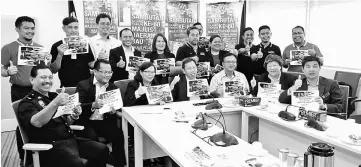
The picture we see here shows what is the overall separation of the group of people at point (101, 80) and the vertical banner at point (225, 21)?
50.6 inches

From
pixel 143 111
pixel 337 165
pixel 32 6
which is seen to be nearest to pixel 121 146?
pixel 143 111

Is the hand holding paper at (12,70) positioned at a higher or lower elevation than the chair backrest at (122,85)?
higher

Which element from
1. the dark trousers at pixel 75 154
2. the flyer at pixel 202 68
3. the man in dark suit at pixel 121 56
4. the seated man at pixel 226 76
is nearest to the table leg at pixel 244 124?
the seated man at pixel 226 76

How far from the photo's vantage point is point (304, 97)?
3014 mm

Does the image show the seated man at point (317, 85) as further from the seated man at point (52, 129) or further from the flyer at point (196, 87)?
the seated man at point (52, 129)

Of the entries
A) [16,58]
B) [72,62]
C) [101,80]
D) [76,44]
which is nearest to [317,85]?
[101,80]

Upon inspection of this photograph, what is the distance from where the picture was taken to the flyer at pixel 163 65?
4066mm

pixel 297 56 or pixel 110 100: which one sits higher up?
pixel 297 56

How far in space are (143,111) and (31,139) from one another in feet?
3.51

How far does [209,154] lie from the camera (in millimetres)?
1966

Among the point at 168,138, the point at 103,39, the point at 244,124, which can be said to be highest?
the point at 103,39

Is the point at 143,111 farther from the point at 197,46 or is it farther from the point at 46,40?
the point at 46,40

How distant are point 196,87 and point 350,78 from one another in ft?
8.54

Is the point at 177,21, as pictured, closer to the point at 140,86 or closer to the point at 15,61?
the point at 140,86
